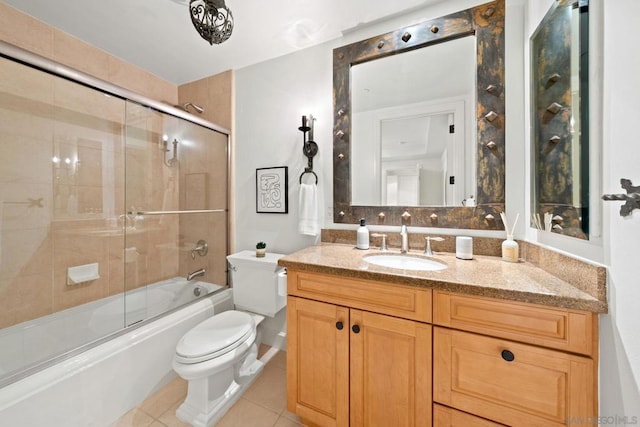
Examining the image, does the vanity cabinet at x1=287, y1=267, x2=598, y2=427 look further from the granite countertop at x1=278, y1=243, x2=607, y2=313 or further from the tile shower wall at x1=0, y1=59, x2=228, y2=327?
the tile shower wall at x1=0, y1=59, x2=228, y2=327

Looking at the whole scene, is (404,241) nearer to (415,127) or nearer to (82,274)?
(415,127)

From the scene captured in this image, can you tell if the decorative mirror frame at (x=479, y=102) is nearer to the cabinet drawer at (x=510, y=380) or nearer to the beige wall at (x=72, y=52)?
the cabinet drawer at (x=510, y=380)

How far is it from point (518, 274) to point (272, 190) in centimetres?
158

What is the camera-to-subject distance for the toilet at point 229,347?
3.87 feet

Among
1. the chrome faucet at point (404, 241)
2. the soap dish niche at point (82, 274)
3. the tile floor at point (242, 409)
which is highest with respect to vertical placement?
the chrome faucet at point (404, 241)

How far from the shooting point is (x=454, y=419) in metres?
0.83

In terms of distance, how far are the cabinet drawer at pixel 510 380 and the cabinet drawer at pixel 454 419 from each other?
1.0 inches

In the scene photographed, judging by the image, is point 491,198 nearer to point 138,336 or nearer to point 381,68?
point 381,68

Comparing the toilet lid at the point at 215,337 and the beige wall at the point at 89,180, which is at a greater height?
the beige wall at the point at 89,180

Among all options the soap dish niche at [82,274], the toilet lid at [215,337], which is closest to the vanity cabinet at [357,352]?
the toilet lid at [215,337]

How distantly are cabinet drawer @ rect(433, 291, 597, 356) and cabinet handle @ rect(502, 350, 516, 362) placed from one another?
0.05 m

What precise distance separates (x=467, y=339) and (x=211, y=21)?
1833 millimetres

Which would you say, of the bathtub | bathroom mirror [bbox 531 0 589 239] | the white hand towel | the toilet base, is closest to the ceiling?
bathroom mirror [bbox 531 0 589 239]

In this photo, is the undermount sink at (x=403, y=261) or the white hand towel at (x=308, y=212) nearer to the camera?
the undermount sink at (x=403, y=261)
